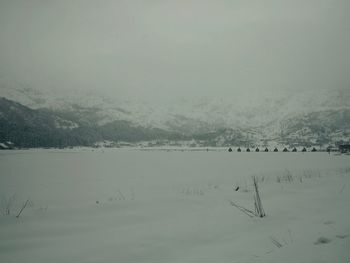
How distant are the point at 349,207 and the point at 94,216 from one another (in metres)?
9.17

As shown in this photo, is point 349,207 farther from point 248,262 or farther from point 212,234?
point 248,262

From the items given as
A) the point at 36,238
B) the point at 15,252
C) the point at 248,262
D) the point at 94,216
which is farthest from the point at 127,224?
the point at 248,262

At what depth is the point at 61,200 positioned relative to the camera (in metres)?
16.3

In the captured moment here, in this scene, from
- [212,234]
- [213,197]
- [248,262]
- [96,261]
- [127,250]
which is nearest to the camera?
[248,262]

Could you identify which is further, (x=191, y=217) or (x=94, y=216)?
(x=94, y=216)

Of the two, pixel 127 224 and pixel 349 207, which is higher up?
pixel 349 207

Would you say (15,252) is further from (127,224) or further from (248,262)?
(248,262)

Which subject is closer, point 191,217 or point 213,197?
point 191,217

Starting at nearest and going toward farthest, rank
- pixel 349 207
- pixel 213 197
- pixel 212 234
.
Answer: pixel 212 234, pixel 349 207, pixel 213 197

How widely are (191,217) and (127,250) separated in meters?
4.04

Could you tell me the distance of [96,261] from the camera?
7.02 meters

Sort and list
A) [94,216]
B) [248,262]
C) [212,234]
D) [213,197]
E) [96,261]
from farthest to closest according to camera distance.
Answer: [213,197] < [94,216] < [212,234] < [96,261] < [248,262]

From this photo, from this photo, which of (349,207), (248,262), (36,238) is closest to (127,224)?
(36,238)

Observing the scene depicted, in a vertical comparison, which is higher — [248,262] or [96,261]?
[248,262]
